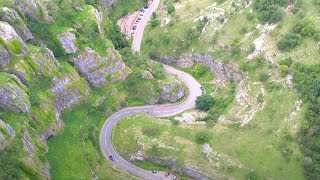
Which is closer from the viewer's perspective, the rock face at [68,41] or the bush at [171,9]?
the rock face at [68,41]

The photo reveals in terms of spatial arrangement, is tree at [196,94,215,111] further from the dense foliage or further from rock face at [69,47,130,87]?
the dense foliage

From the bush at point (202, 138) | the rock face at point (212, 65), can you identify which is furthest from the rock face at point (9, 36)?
the rock face at point (212, 65)

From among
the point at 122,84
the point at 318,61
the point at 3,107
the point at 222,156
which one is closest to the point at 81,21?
the point at 122,84

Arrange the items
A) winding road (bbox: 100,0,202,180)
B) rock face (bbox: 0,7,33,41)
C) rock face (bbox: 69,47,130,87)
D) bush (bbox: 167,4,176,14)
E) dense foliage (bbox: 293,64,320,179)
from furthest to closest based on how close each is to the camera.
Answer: bush (bbox: 167,4,176,14) → rock face (bbox: 69,47,130,87) → winding road (bbox: 100,0,202,180) → rock face (bbox: 0,7,33,41) → dense foliage (bbox: 293,64,320,179)

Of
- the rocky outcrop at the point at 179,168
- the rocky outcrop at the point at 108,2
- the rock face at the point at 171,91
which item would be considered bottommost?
the rocky outcrop at the point at 179,168

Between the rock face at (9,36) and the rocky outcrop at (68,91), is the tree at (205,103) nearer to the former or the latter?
the rocky outcrop at (68,91)

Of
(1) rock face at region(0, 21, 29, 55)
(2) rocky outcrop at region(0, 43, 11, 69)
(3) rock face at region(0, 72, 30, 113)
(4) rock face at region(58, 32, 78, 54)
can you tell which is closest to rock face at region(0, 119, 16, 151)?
(3) rock face at region(0, 72, 30, 113)
